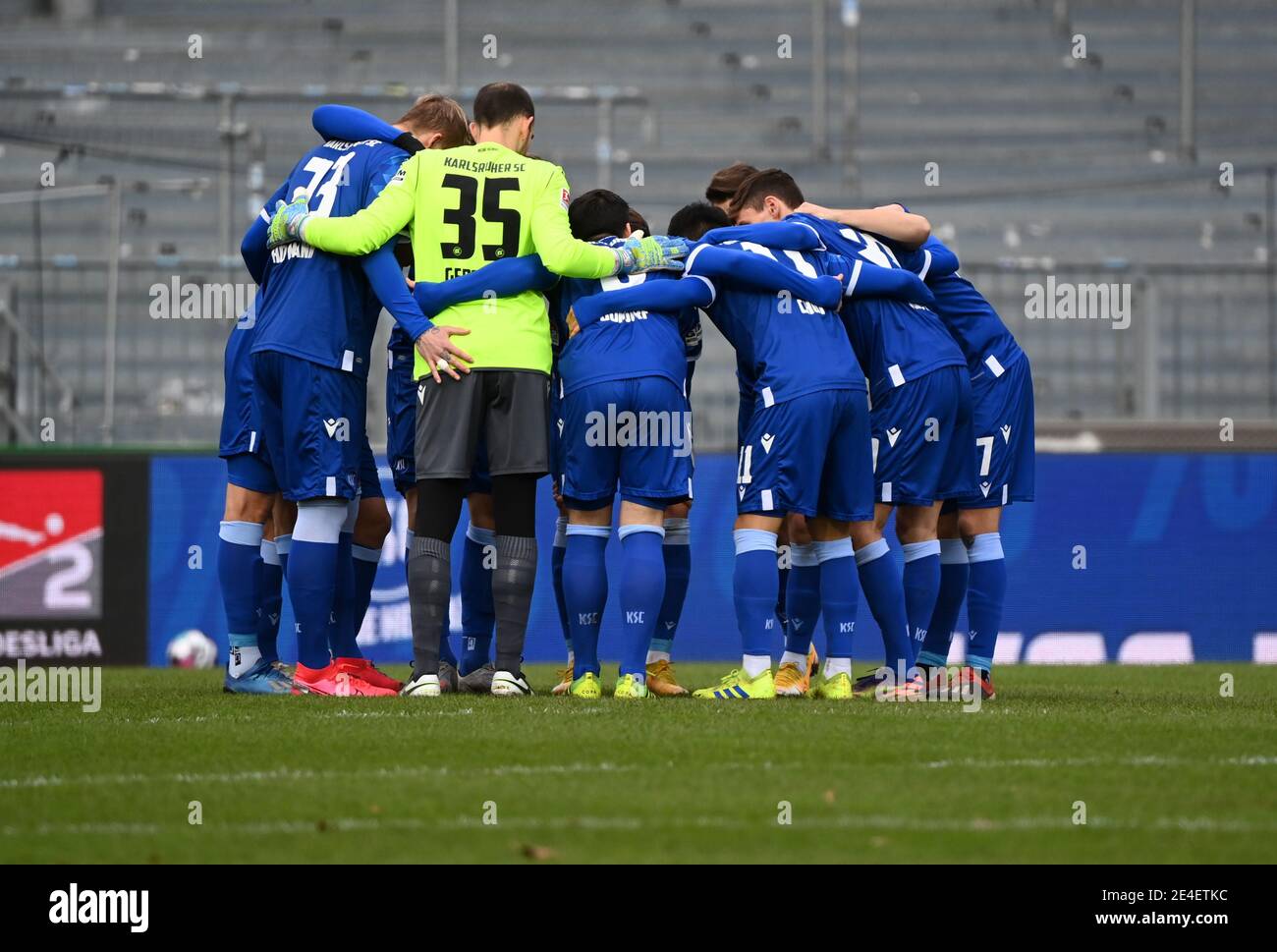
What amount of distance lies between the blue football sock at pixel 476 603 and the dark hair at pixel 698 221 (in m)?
1.49

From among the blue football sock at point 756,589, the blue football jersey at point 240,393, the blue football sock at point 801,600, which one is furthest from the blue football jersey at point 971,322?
the blue football jersey at point 240,393

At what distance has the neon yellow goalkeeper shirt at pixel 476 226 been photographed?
6.59 m

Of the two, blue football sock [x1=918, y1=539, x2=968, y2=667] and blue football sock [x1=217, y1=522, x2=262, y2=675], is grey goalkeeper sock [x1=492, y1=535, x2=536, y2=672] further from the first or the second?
blue football sock [x1=918, y1=539, x2=968, y2=667]

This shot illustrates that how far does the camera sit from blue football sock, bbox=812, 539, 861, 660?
6707 millimetres

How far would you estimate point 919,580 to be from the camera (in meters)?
6.98

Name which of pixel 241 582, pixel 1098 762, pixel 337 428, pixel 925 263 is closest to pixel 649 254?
pixel 925 263

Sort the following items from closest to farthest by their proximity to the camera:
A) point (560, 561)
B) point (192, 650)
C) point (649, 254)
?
1. point (649, 254)
2. point (560, 561)
3. point (192, 650)

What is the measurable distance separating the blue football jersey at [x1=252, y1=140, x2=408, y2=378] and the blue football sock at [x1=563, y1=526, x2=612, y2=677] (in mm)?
1089

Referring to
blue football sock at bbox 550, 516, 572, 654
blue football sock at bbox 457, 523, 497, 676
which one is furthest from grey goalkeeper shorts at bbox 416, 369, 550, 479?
blue football sock at bbox 550, 516, 572, 654

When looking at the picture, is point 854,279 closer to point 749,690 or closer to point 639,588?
point 639,588

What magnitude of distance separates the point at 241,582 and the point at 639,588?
66.6 inches

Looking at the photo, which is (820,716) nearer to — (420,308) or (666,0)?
(420,308)
